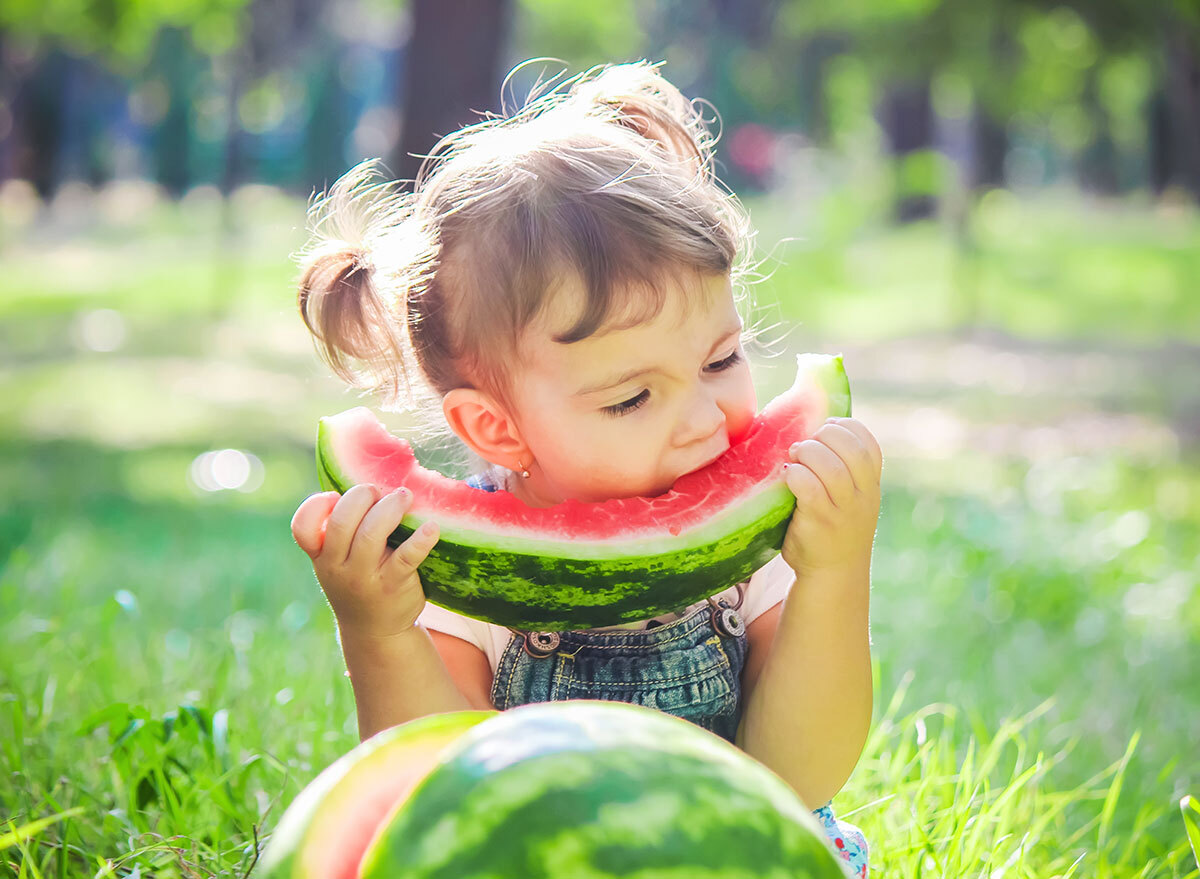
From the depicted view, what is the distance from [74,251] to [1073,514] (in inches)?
940

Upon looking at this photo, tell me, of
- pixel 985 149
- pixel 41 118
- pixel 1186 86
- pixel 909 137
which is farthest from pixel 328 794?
pixel 41 118

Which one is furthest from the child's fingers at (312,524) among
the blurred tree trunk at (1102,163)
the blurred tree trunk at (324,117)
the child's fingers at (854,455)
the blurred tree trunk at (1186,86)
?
the blurred tree trunk at (1102,163)

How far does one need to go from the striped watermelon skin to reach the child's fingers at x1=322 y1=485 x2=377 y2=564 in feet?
2.39

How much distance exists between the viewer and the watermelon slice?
2070mm

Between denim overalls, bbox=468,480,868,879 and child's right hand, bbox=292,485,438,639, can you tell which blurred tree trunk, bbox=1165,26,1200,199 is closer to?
denim overalls, bbox=468,480,868,879

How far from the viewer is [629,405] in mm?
2170

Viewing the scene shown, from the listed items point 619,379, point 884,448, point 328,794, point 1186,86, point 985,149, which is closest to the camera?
point 328,794

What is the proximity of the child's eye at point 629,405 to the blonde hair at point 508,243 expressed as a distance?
14 cm

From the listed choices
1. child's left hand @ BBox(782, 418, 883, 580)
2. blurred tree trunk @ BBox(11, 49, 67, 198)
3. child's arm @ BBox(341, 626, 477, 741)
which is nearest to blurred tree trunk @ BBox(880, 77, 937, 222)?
child's left hand @ BBox(782, 418, 883, 580)

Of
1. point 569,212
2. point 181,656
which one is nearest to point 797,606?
point 569,212

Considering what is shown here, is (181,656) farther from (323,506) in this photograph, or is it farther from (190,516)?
(190,516)

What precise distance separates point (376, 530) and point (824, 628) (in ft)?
2.58

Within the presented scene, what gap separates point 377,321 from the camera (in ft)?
8.23

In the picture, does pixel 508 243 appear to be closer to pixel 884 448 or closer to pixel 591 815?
pixel 591 815
